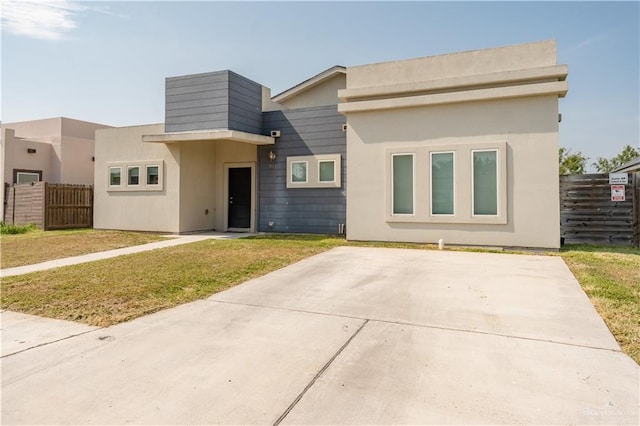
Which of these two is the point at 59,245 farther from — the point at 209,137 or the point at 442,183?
the point at 442,183

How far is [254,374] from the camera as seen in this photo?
276 cm

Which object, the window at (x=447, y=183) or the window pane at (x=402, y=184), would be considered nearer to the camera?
the window at (x=447, y=183)

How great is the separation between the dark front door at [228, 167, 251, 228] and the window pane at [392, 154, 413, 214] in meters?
5.62

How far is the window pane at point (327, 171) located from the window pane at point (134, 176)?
6417mm

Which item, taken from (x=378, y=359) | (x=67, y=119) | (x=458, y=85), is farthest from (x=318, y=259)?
(x=67, y=119)

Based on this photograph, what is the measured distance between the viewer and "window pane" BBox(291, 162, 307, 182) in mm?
11914

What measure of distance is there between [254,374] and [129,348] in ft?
4.17

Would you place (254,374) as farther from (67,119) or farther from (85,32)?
(67,119)

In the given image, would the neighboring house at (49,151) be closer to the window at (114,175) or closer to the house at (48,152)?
the house at (48,152)

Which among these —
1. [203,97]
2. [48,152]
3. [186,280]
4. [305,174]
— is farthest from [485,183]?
[48,152]

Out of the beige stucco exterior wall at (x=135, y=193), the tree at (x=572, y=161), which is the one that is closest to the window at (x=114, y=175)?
the beige stucco exterior wall at (x=135, y=193)

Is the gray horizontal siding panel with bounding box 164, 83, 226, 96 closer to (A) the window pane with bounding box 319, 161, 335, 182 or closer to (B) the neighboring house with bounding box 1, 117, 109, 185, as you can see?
(A) the window pane with bounding box 319, 161, 335, 182

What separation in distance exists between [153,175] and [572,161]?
2996 cm

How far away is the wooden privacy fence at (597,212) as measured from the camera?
29.5ft
